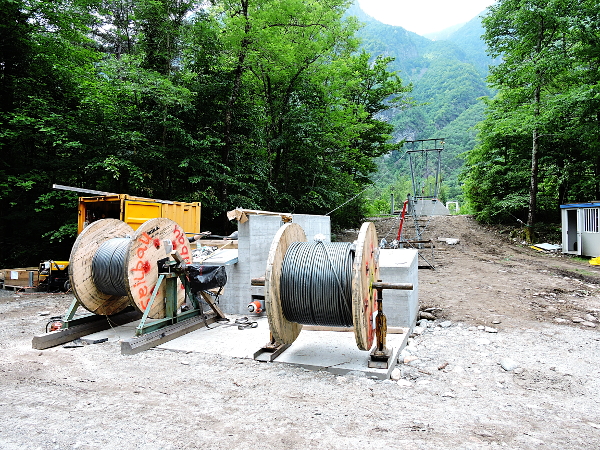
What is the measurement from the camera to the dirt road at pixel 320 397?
281 cm

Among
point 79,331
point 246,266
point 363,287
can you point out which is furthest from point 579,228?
point 79,331

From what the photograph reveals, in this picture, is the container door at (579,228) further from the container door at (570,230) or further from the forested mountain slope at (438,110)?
the forested mountain slope at (438,110)

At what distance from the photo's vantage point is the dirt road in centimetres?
281

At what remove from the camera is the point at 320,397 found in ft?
11.6

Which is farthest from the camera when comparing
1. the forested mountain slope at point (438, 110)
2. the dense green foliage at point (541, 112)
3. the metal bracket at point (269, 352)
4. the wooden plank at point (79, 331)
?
the forested mountain slope at point (438, 110)

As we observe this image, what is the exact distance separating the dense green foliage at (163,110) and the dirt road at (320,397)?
7.42 meters

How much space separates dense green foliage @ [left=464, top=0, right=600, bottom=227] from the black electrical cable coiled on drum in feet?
50.7

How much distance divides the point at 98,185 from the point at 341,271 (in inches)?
497

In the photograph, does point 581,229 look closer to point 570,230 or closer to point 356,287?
point 570,230

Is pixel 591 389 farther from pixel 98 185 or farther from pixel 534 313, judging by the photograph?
pixel 98 185

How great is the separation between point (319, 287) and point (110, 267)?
10.7 feet

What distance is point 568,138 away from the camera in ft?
55.8

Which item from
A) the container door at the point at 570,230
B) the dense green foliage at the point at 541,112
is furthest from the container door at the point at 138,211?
the dense green foliage at the point at 541,112

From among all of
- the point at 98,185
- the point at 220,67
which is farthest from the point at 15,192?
the point at 220,67
